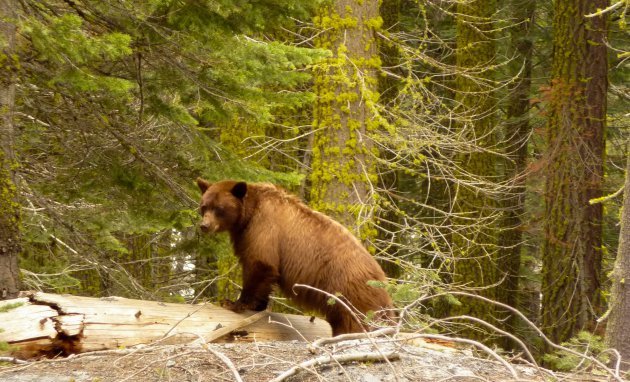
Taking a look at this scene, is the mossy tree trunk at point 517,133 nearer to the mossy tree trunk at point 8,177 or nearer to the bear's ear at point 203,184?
the bear's ear at point 203,184

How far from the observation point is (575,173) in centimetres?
1293

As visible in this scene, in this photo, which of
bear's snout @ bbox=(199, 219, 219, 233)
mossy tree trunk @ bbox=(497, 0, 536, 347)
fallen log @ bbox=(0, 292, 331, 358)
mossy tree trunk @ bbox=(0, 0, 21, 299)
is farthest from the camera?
mossy tree trunk @ bbox=(497, 0, 536, 347)

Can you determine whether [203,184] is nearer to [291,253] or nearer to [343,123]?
[291,253]

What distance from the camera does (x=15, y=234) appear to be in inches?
304

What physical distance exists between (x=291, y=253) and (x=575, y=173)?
689cm

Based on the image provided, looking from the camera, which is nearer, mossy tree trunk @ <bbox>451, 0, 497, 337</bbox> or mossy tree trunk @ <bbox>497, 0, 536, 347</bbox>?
mossy tree trunk @ <bbox>451, 0, 497, 337</bbox>

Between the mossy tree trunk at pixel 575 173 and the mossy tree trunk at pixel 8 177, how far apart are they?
28.5 feet

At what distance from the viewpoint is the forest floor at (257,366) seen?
197 inches

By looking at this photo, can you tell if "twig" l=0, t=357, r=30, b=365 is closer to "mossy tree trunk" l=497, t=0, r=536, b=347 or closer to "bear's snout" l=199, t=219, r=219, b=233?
"bear's snout" l=199, t=219, r=219, b=233

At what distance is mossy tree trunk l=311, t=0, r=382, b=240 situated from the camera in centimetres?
1150

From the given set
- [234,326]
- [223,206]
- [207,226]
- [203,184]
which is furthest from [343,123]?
[234,326]

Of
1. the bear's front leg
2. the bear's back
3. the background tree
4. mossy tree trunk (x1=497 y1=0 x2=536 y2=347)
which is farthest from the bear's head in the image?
mossy tree trunk (x1=497 y1=0 x2=536 y2=347)

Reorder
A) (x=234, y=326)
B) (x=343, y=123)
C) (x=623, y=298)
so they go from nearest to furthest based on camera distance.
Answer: (x=623, y=298), (x=234, y=326), (x=343, y=123)

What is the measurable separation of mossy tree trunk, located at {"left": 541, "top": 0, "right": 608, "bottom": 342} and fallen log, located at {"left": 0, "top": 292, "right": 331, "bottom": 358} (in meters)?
7.00
